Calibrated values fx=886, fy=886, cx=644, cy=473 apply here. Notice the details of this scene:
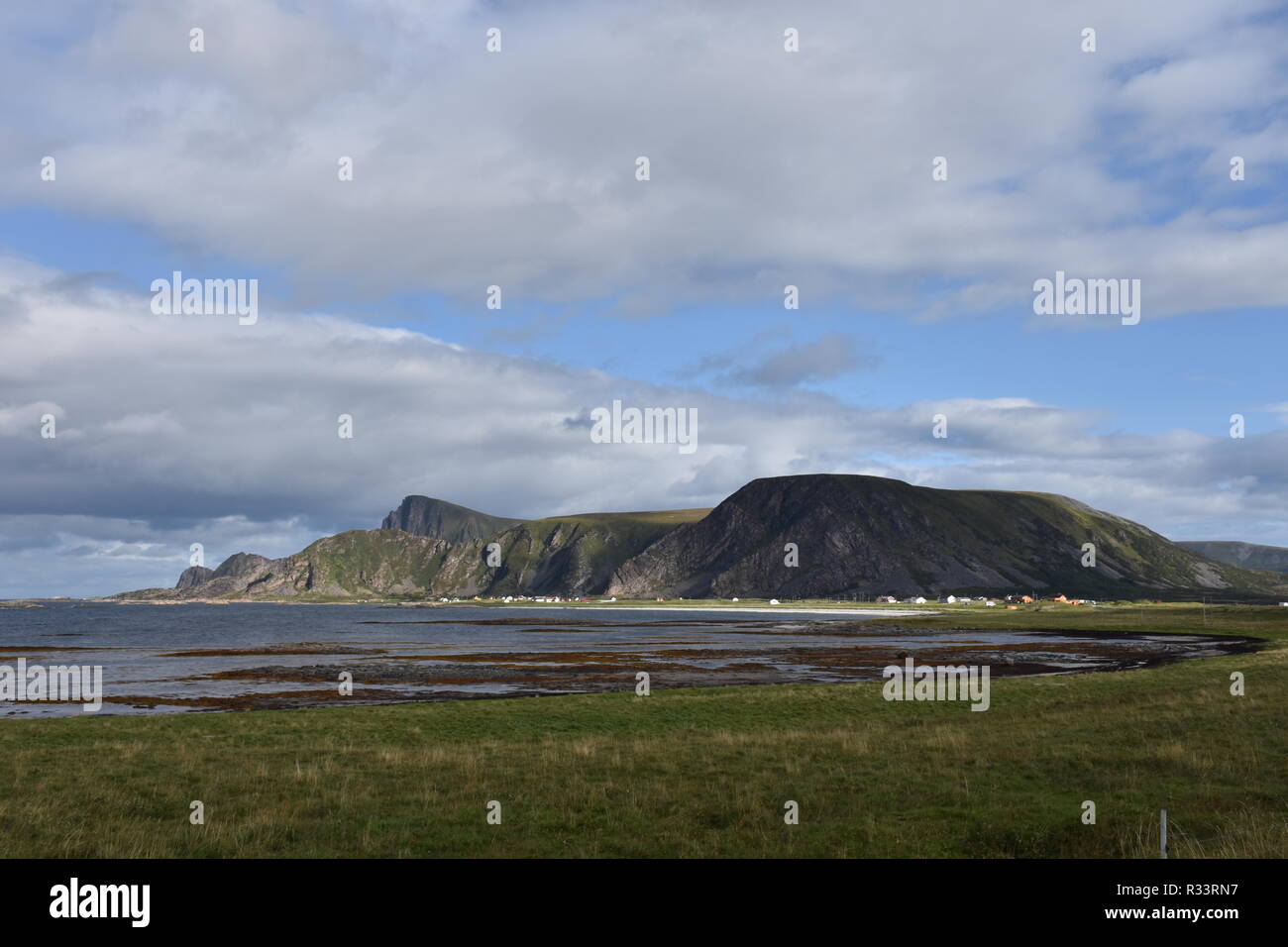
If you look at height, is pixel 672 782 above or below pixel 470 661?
above

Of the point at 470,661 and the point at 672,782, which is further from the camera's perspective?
the point at 470,661

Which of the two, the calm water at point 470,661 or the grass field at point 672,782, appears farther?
the calm water at point 470,661

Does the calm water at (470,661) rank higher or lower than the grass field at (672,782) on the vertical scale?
lower

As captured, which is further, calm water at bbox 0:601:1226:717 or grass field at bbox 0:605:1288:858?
calm water at bbox 0:601:1226:717

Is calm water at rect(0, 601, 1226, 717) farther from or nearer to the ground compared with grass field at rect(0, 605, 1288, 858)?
nearer to the ground
